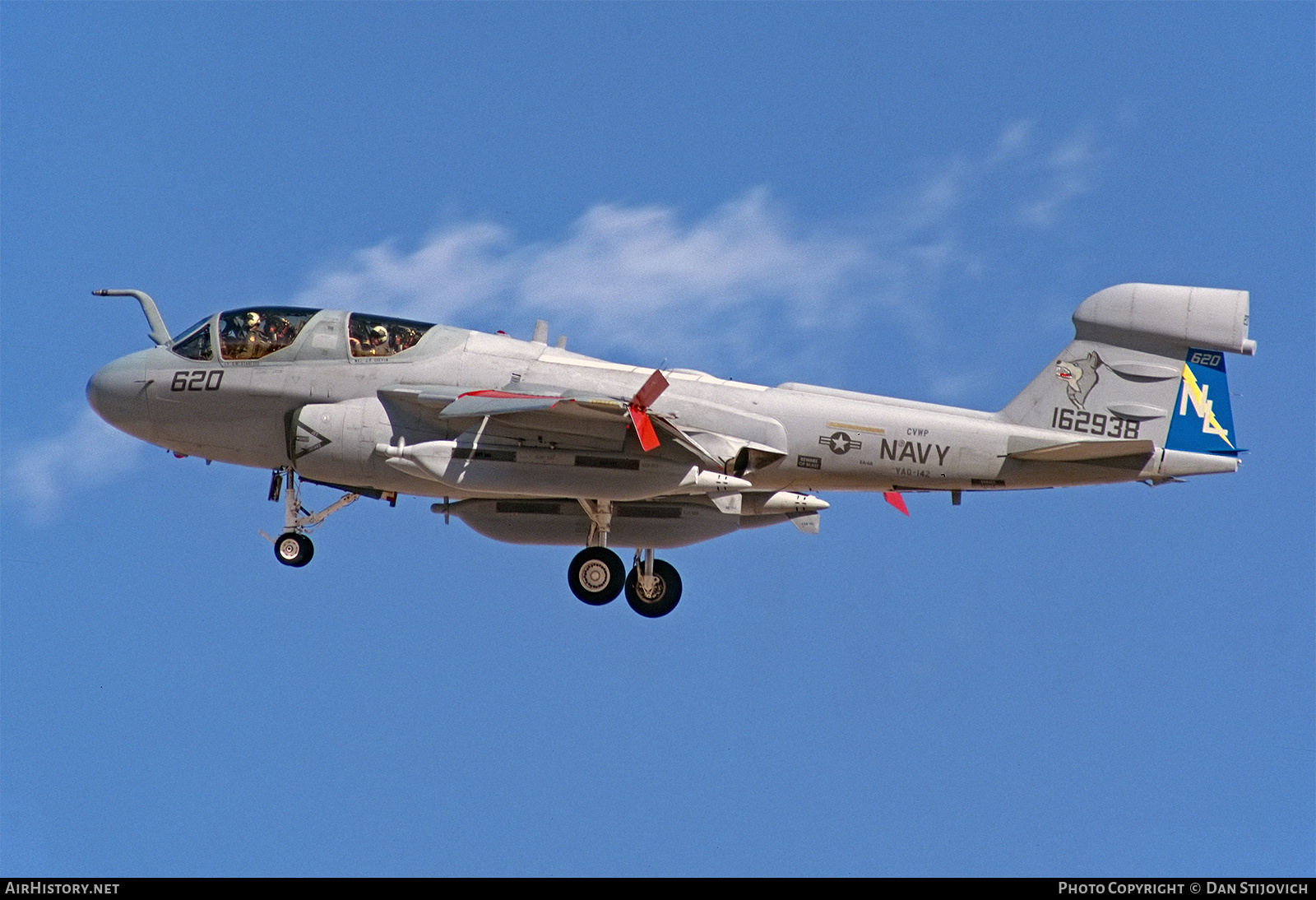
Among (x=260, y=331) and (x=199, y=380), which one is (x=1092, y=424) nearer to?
(x=260, y=331)

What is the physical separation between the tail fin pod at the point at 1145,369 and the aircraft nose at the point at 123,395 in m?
12.2

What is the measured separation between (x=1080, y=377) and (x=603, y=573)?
722 centimetres

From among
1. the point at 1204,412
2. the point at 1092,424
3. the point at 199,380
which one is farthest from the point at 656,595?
the point at 1204,412

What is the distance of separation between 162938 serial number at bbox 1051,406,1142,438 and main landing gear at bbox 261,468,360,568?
9.94 meters

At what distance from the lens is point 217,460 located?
28.1m

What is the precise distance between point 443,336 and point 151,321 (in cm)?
454

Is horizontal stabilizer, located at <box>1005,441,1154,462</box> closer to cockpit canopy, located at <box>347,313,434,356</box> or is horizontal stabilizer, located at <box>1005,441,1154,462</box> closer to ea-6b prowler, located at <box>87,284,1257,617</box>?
ea-6b prowler, located at <box>87,284,1257,617</box>

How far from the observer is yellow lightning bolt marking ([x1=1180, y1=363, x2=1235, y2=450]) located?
26.1 m

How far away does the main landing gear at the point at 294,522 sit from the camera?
27.6 metres
